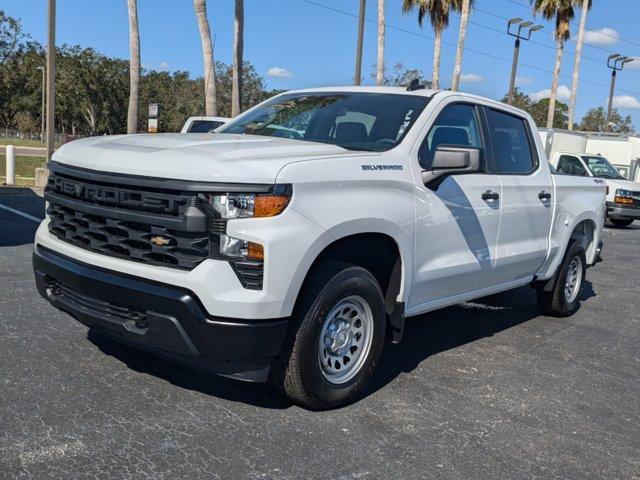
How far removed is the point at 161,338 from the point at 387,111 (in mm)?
2288

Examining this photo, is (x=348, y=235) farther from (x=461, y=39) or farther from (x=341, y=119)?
(x=461, y=39)

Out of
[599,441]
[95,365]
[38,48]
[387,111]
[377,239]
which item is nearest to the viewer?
[599,441]

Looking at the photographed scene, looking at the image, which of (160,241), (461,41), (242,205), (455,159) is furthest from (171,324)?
(461,41)

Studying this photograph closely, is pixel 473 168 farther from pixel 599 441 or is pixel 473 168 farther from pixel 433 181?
pixel 599 441

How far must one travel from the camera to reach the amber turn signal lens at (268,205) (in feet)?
10.8

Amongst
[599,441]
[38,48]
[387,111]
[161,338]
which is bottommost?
[599,441]

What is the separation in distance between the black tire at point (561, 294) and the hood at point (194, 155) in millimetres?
3299

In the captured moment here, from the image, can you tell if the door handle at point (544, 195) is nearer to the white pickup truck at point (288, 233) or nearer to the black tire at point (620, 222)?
the white pickup truck at point (288, 233)

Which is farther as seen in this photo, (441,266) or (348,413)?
(441,266)

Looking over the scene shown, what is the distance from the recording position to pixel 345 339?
396cm

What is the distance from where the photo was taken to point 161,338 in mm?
3389

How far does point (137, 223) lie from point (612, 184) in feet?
52.8

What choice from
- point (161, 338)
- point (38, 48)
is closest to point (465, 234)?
point (161, 338)

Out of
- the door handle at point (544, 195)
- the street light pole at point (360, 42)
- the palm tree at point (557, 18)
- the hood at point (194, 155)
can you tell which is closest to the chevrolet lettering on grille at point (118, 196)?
the hood at point (194, 155)
